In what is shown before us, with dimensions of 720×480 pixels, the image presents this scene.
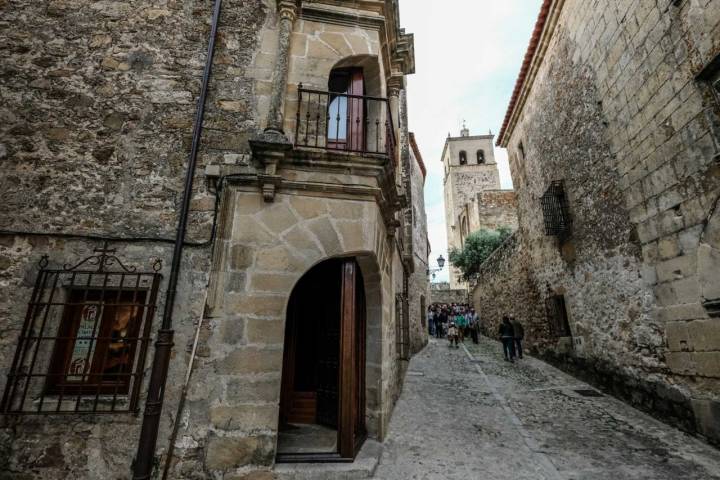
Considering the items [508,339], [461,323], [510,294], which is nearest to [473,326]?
[461,323]

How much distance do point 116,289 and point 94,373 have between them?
0.79 m

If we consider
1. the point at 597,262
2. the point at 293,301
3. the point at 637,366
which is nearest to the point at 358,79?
the point at 293,301

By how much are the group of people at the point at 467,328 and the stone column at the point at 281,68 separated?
9.00 meters

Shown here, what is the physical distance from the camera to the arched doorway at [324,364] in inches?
132

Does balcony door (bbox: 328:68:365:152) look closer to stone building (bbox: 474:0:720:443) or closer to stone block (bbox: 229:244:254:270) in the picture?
stone block (bbox: 229:244:254:270)

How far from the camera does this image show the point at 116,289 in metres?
3.19

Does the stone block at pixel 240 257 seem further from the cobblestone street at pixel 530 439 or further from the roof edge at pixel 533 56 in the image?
the roof edge at pixel 533 56

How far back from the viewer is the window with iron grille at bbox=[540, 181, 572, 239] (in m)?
7.44

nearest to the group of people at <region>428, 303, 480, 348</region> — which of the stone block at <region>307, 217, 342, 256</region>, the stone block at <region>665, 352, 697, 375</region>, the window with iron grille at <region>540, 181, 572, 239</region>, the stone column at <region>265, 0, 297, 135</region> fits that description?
the window with iron grille at <region>540, 181, 572, 239</region>

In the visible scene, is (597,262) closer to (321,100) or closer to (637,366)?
(637,366)

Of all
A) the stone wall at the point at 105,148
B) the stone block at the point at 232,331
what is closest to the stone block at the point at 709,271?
the stone block at the point at 232,331

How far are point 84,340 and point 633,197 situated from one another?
25.0 feet

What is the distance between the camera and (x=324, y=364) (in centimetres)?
444

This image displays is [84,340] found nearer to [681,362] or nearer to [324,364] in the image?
[324,364]
